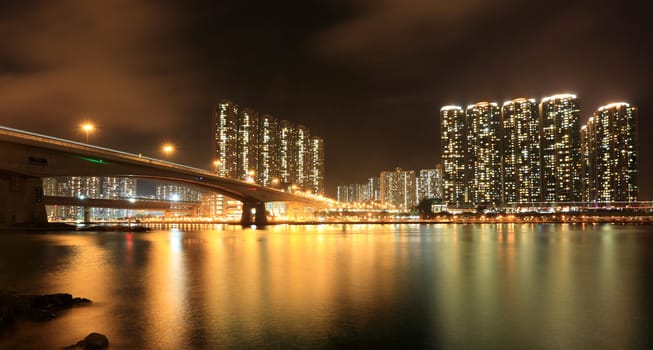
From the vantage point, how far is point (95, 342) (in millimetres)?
11781

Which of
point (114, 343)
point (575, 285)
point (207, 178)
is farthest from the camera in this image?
point (207, 178)

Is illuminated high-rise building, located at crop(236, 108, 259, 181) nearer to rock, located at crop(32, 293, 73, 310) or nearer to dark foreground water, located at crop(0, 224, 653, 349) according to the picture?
dark foreground water, located at crop(0, 224, 653, 349)

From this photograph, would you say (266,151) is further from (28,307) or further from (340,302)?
(28,307)

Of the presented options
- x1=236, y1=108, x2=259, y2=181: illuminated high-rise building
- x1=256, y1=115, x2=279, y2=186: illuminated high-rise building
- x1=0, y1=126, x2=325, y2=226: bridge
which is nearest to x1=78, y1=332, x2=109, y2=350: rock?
x1=0, y1=126, x2=325, y2=226: bridge

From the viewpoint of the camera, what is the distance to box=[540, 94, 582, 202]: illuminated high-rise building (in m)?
192

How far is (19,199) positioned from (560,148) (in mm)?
189141

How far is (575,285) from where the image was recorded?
896 inches

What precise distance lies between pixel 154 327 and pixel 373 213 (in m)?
183

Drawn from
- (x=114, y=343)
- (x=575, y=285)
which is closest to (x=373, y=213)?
(x=575, y=285)

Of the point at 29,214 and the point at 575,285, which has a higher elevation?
the point at 29,214

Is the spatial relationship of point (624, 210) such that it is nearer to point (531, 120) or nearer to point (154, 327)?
point (531, 120)

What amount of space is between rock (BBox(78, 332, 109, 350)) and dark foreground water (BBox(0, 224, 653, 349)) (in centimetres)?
44

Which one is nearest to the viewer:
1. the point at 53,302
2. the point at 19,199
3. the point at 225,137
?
the point at 53,302

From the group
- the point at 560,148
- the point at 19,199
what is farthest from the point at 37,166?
the point at 560,148
